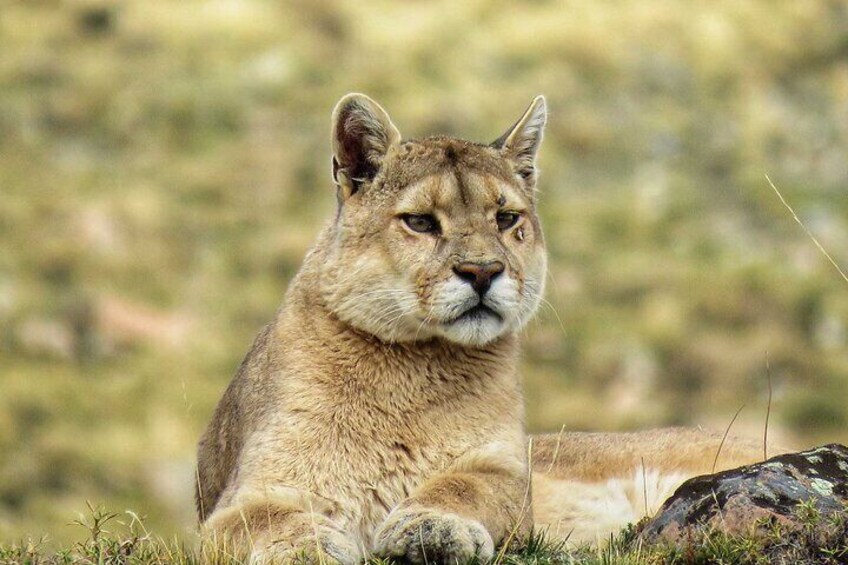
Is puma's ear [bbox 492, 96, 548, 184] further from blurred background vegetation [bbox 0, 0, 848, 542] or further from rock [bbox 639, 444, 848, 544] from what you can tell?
blurred background vegetation [bbox 0, 0, 848, 542]

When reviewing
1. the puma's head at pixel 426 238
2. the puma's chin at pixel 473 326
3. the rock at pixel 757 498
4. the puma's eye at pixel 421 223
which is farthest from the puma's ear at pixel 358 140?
the rock at pixel 757 498

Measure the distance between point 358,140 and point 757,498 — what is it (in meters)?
3.76

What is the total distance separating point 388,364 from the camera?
9.54 metres

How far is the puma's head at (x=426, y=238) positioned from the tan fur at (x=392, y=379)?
0.01 metres

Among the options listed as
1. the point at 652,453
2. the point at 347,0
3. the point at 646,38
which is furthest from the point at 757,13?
the point at 652,453

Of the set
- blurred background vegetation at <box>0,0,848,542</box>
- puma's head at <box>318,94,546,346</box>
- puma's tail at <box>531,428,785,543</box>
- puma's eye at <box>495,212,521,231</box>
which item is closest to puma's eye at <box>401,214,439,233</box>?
puma's head at <box>318,94,546,346</box>

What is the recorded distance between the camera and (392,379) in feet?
31.1

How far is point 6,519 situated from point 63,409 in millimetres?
4794

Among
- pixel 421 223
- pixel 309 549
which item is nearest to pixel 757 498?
pixel 309 549

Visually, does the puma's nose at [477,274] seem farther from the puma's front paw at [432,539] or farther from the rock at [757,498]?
the rock at [757,498]

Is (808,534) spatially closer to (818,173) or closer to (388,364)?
(388,364)

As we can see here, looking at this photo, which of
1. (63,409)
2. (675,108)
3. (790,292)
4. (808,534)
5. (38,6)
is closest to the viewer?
(808,534)

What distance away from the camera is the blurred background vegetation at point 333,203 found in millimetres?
27891

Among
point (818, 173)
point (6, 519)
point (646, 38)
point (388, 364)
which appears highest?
point (646, 38)
